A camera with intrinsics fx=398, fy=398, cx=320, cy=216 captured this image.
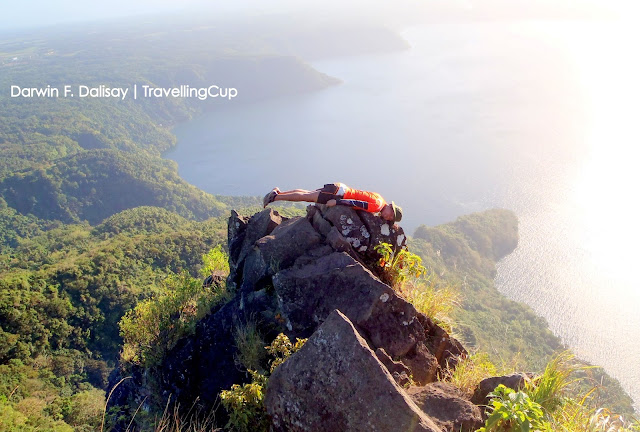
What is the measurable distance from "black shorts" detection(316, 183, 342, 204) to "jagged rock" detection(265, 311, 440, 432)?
100 inches

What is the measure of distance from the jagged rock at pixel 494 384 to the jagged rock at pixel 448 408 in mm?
164

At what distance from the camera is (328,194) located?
5.14 m

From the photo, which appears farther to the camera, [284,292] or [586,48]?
[586,48]

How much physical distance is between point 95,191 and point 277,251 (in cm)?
8450

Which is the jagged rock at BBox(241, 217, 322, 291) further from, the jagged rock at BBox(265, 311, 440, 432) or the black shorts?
the jagged rock at BBox(265, 311, 440, 432)

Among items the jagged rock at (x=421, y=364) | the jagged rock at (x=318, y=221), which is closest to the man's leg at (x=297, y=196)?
the jagged rock at (x=318, y=221)

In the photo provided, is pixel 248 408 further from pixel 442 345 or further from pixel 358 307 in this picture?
pixel 442 345

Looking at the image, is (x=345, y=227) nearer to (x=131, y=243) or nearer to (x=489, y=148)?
(x=131, y=243)

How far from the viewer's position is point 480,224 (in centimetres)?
5753

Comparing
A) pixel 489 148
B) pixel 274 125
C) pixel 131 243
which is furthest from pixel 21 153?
pixel 489 148

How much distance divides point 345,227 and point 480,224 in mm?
57584

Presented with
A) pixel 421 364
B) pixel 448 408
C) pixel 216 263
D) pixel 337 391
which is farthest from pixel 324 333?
pixel 216 263

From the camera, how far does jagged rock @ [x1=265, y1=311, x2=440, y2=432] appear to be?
237 centimetres

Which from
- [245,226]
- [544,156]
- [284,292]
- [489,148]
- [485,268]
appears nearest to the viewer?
[284,292]
